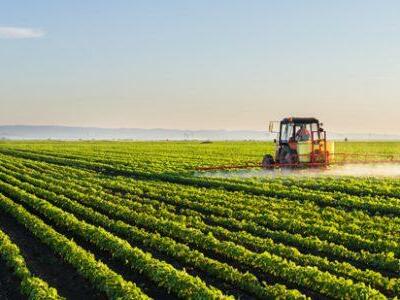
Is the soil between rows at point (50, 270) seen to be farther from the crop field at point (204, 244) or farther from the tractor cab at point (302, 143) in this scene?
the tractor cab at point (302, 143)

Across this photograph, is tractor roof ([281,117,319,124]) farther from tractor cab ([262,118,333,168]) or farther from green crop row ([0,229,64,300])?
green crop row ([0,229,64,300])

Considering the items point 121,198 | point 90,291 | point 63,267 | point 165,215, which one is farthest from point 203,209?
point 90,291

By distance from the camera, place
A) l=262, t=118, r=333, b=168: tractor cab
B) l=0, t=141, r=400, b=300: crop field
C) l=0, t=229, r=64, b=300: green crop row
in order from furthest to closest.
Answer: l=262, t=118, r=333, b=168: tractor cab < l=0, t=141, r=400, b=300: crop field < l=0, t=229, r=64, b=300: green crop row

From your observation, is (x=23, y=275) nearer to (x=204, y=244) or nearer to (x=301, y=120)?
(x=204, y=244)

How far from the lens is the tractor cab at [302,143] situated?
27000 mm

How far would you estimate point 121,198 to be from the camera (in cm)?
1970

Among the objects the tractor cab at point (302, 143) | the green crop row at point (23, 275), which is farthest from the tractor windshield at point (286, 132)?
the green crop row at point (23, 275)

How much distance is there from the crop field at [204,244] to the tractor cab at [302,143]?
18.2 ft

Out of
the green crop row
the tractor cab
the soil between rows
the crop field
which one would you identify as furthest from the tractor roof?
the green crop row

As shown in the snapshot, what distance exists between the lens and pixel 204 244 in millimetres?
12383

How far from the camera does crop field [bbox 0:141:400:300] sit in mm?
9688

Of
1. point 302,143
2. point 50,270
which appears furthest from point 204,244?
point 302,143

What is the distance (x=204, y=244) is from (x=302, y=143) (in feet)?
50.4

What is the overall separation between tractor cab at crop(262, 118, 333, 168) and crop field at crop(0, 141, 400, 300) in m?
5.56
